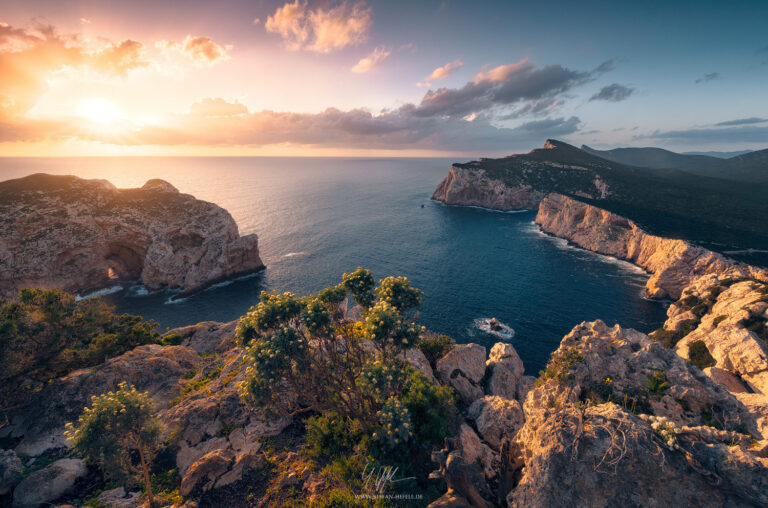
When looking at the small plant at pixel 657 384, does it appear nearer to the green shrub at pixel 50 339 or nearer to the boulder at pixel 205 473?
the boulder at pixel 205 473

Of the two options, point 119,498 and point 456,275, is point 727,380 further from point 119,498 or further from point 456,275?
point 119,498

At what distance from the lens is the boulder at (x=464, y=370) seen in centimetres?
3088

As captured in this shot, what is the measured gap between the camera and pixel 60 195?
250ft

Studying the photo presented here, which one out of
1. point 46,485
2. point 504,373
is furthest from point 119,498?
point 504,373

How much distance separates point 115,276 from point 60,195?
25978 millimetres

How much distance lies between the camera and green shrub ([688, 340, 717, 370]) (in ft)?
119

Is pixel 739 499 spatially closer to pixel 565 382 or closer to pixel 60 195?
pixel 565 382

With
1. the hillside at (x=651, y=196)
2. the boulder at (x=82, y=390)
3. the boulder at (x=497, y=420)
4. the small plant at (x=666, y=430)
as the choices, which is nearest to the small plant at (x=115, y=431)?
the boulder at (x=82, y=390)

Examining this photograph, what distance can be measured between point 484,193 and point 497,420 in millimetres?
164521

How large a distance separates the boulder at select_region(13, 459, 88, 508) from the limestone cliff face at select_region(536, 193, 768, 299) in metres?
104

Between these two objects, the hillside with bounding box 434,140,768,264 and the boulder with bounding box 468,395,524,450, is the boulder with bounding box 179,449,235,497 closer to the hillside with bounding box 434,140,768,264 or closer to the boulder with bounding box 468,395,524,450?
the boulder with bounding box 468,395,524,450

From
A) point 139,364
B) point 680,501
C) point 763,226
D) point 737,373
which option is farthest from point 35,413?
point 763,226

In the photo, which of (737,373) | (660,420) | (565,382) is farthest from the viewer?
(737,373)
